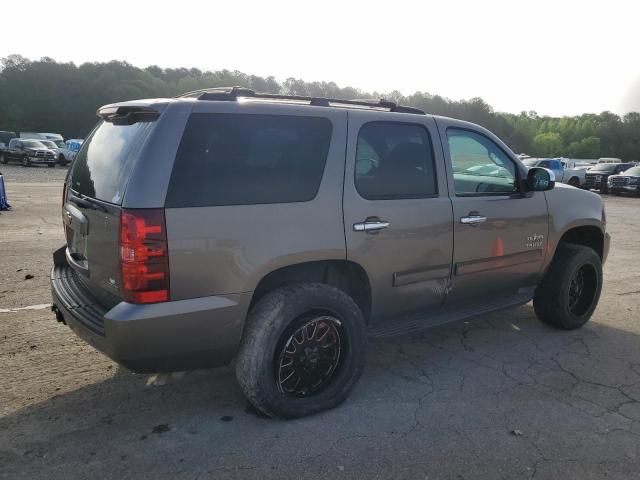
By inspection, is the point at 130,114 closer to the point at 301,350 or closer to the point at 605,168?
the point at 301,350

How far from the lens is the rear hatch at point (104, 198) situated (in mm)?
2896

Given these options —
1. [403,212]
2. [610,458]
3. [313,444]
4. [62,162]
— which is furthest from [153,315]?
[62,162]

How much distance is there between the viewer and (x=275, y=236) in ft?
10.1

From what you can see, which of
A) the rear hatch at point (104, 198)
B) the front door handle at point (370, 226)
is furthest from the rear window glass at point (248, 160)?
the front door handle at point (370, 226)

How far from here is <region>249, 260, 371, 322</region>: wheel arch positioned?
3.27 meters

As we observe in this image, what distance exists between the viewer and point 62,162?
114 ft

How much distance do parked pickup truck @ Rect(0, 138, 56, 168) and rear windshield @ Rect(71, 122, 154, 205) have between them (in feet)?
107

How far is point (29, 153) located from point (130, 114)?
→ 111 ft

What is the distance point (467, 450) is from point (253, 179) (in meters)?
1.92

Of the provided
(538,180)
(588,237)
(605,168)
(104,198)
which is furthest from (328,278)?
(605,168)

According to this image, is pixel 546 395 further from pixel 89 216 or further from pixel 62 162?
pixel 62 162

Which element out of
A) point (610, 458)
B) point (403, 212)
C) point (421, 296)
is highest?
point (403, 212)

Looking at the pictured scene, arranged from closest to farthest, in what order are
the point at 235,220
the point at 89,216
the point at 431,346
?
1. the point at 235,220
2. the point at 89,216
3. the point at 431,346

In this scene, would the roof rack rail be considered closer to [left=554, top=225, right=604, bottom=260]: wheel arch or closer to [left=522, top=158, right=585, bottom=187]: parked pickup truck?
[left=554, top=225, right=604, bottom=260]: wheel arch
